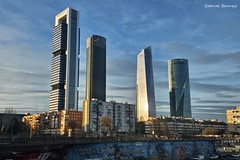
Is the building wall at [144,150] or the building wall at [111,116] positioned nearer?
the building wall at [144,150]

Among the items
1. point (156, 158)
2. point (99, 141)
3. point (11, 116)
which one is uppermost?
point (11, 116)

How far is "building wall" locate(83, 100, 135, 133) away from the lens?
175 metres

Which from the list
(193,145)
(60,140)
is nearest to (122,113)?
(193,145)

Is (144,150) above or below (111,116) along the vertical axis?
below

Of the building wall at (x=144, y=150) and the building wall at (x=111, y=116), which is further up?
the building wall at (x=111, y=116)

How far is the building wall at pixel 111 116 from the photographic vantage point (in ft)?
573

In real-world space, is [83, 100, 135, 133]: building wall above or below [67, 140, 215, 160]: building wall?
above

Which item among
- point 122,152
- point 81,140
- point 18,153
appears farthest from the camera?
point 122,152

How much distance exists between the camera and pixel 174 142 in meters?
78.0

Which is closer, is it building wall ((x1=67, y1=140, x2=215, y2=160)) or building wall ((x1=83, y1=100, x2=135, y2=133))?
building wall ((x1=67, y1=140, x2=215, y2=160))

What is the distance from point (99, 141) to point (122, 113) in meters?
129

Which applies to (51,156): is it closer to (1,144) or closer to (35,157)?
(35,157)

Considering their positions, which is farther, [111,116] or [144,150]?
[111,116]

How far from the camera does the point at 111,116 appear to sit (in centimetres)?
18350
